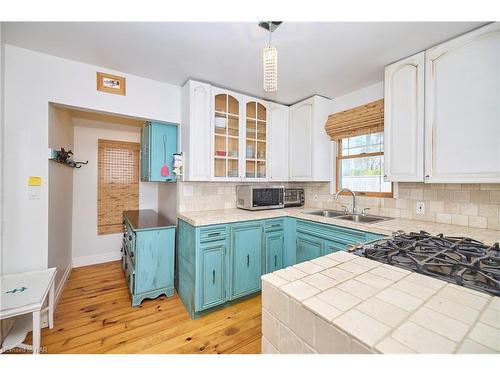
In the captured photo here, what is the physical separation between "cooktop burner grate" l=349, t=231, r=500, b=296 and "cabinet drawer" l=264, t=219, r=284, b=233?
1303 millimetres

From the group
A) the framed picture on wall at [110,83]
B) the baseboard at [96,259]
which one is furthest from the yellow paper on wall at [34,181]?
the baseboard at [96,259]

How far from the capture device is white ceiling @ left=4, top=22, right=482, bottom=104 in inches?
59.6

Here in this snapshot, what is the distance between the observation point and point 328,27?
4.97 feet

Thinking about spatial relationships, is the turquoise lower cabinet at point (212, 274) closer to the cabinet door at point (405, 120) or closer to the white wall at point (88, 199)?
the cabinet door at point (405, 120)

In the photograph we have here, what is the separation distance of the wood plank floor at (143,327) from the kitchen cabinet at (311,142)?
1.64m

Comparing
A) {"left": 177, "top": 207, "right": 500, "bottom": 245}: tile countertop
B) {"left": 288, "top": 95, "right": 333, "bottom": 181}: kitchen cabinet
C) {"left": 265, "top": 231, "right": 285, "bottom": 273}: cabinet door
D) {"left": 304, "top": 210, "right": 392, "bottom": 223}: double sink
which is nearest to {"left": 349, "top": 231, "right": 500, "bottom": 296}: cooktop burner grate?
{"left": 177, "top": 207, "right": 500, "bottom": 245}: tile countertop

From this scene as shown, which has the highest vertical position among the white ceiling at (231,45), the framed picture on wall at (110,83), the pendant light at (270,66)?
the white ceiling at (231,45)

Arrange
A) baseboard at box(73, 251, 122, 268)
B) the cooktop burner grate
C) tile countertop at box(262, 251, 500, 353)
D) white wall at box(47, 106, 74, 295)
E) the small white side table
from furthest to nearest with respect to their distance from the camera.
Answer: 1. baseboard at box(73, 251, 122, 268)
2. white wall at box(47, 106, 74, 295)
3. the small white side table
4. the cooktop burner grate
5. tile countertop at box(262, 251, 500, 353)

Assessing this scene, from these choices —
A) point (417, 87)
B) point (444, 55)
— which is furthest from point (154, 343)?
point (444, 55)

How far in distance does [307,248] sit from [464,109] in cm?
170

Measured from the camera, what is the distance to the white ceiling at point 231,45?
4.97 ft

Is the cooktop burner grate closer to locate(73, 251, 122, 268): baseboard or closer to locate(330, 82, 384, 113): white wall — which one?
locate(330, 82, 384, 113): white wall

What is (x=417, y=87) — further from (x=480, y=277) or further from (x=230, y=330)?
(x=230, y=330)

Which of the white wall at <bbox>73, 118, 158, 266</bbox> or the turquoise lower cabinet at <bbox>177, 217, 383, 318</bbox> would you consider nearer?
the turquoise lower cabinet at <bbox>177, 217, 383, 318</bbox>
